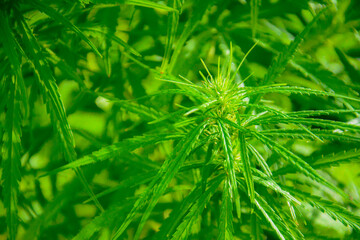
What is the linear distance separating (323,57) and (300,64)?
11.7 inches

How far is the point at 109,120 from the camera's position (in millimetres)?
729

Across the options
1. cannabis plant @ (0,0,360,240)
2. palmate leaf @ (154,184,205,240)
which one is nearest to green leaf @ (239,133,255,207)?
cannabis plant @ (0,0,360,240)

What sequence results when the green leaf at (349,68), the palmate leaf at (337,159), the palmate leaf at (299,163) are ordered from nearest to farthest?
the palmate leaf at (299,163), the palmate leaf at (337,159), the green leaf at (349,68)

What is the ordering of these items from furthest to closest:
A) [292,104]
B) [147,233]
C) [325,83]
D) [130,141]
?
[292,104], [147,233], [325,83], [130,141]

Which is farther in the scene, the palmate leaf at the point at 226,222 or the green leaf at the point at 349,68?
the green leaf at the point at 349,68

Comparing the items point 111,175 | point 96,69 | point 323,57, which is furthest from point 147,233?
point 323,57

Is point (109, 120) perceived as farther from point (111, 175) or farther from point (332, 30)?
point (332, 30)

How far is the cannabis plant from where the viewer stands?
1.35 ft

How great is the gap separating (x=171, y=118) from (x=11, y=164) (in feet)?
0.79

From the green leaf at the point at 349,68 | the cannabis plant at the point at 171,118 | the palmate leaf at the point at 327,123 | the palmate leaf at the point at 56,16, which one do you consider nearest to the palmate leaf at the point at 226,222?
the cannabis plant at the point at 171,118

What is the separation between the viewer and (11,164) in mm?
424

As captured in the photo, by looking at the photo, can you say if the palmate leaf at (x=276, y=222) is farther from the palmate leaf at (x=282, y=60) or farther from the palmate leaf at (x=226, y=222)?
the palmate leaf at (x=282, y=60)

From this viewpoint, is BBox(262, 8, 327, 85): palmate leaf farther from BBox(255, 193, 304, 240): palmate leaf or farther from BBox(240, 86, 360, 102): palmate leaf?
BBox(255, 193, 304, 240): palmate leaf

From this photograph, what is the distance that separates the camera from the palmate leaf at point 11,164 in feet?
1.37
